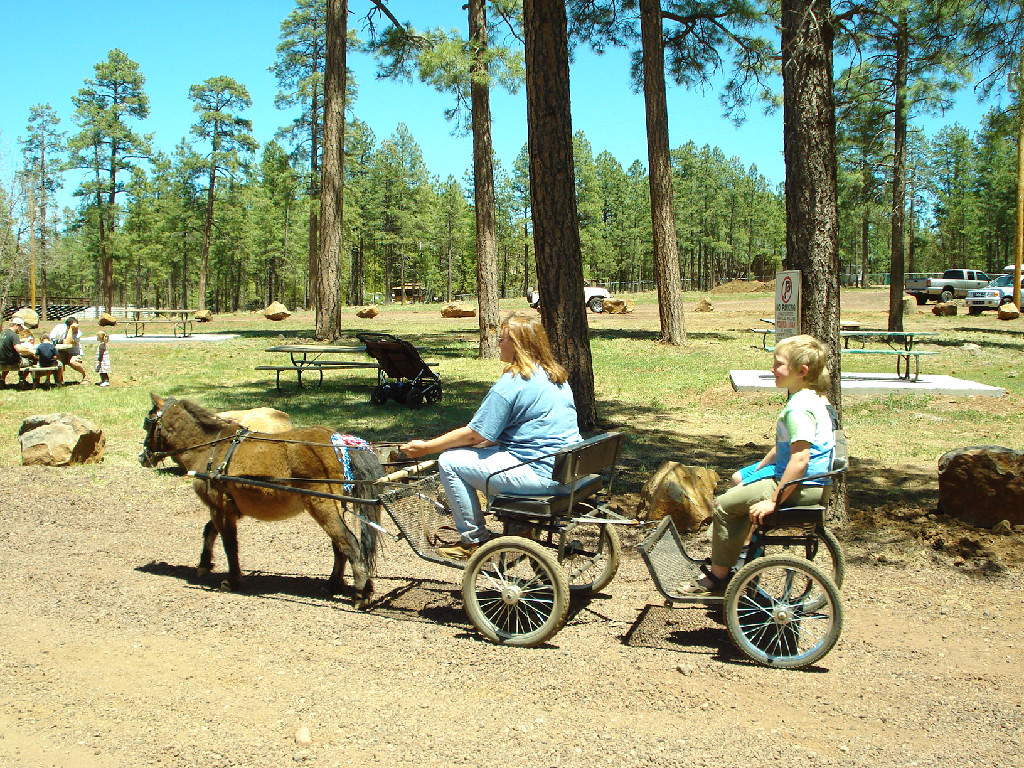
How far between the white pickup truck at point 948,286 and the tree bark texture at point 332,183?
119 feet

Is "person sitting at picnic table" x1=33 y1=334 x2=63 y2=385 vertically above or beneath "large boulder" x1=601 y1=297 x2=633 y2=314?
beneath

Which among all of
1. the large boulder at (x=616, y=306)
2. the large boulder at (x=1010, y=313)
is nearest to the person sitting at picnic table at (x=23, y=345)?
the large boulder at (x=616, y=306)

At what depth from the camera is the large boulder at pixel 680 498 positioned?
6.66m

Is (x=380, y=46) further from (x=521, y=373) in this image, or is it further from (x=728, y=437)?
(x=521, y=373)

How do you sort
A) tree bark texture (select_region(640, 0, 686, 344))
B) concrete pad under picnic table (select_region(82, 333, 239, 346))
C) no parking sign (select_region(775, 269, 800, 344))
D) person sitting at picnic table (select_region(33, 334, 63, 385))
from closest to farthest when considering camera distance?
no parking sign (select_region(775, 269, 800, 344)), person sitting at picnic table (select_region(33, 334, 63, 385)), tree bark texture (select_region(640, 0, 686, 344)), concrete pad under picnic table (select_region(82, 333, 239, 346))

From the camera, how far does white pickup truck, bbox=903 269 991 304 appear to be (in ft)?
151

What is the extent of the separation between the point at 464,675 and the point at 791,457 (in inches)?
78.1

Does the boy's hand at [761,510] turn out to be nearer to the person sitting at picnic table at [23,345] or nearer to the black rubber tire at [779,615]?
the black rubber tire at [779,615]

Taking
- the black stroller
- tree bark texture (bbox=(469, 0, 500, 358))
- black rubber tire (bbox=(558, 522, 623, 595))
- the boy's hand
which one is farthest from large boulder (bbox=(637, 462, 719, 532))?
tree bark texture (bbox=(469, 0, 500, 358))

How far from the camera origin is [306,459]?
5.40 meters

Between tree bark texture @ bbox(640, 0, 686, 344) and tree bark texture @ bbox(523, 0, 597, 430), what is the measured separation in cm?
1008

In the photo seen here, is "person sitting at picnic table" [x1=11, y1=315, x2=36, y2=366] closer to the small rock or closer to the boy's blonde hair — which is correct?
the boy's blonde hair

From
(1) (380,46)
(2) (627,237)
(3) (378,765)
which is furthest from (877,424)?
(2) (627,237)

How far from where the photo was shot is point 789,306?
6867mm
